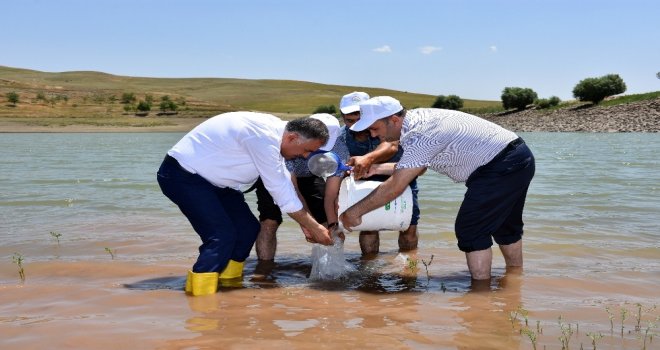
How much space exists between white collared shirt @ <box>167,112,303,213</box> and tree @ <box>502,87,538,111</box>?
62.4 m

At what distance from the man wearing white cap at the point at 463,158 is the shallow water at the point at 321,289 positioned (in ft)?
1.93

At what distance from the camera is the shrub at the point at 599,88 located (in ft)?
190

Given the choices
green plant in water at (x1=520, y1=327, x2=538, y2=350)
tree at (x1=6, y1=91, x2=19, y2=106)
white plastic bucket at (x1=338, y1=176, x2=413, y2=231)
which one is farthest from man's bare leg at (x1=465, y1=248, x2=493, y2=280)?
tree at (x1=6, y1=91, x2=19, y2=106)

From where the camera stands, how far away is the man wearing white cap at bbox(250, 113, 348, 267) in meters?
6.06

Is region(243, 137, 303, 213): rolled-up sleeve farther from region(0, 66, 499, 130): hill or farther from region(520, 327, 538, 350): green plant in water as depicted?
region(0, 66, 499, 130): hill

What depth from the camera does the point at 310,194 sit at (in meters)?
6.57

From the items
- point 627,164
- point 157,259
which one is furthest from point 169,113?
point 157,259

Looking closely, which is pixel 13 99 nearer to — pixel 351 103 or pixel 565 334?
pixel 351 103

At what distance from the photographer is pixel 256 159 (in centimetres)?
521

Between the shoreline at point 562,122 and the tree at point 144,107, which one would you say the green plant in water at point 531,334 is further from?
the tree at point 144,107

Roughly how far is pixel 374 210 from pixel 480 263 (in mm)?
964

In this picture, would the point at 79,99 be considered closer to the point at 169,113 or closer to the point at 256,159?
the point at 169,113

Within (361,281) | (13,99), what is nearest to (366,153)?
(361,281)

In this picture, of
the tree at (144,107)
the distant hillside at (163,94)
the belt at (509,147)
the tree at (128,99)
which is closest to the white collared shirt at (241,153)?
the belt at (509,147)
